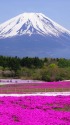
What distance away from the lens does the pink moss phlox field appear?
16766 mm

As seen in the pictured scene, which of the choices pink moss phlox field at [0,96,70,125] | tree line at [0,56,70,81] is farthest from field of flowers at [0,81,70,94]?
tree line at [0,56,70,81]

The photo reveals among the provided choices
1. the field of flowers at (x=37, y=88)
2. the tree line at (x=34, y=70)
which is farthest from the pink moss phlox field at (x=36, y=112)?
the tree line at (x=34, y=70)

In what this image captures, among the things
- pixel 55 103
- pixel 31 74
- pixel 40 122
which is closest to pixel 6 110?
pixel 40 122

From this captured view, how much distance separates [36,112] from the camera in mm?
19859

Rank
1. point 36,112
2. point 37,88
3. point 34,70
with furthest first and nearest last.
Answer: point 34,70
point 37,88
point 36,112

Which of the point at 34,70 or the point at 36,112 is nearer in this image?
the point at 36,112

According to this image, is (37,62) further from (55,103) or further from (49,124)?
(49,124)

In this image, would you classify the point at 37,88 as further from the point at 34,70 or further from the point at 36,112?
the point at 34,70

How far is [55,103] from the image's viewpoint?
82.4ft

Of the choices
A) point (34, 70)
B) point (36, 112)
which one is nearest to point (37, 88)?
point (36, 112)

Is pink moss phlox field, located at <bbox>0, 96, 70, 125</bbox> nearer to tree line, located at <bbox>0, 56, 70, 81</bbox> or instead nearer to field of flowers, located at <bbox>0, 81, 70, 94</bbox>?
field of flowers, located at <bbox>0, 81, 70, 94</bbox>

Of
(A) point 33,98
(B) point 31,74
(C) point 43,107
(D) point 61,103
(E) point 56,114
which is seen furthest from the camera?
(B) point 31,74

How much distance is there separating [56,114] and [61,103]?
5.52 metres

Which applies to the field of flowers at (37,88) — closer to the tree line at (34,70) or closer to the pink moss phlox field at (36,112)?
the pink moss phlox field at (36,112)
